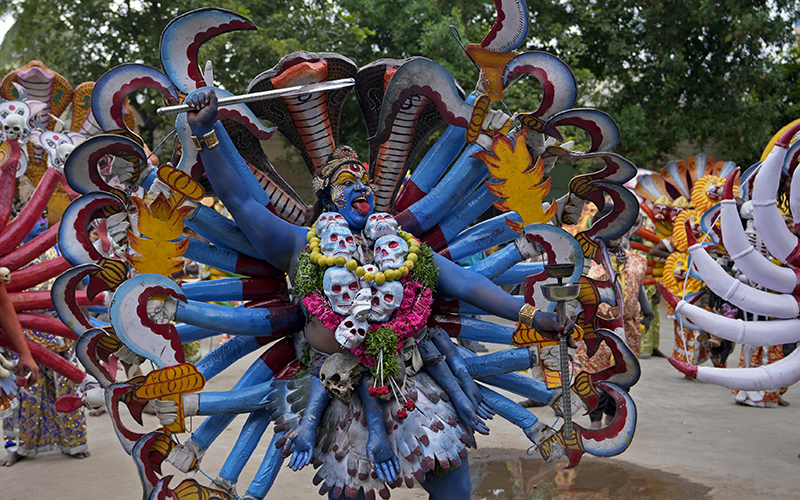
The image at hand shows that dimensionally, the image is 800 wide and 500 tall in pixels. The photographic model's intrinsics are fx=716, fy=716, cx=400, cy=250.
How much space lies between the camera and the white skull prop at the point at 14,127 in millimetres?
4078

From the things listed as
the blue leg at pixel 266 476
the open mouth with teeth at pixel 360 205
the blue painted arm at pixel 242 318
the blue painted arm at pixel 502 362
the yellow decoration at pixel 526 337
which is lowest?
the blue leg at pixel 266 476

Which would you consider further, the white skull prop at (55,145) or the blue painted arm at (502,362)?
the white skull prop at (55,145)

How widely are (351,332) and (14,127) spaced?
2.55m

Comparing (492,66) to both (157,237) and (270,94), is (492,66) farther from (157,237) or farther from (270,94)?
(157,237)

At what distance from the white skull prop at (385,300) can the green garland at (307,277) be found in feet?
0.80

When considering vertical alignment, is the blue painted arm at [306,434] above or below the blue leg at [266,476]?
above

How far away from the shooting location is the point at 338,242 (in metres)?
3.03

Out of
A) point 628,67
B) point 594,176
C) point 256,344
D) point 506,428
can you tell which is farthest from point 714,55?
point 256,344

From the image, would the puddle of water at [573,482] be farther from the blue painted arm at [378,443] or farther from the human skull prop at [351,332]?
the human skull prop at [351,332]

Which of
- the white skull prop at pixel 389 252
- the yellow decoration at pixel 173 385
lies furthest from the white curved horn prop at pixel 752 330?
the yellow decoration at pixel 173 385

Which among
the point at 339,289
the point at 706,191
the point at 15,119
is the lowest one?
the point at 339,289

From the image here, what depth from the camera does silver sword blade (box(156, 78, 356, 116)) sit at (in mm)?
2754

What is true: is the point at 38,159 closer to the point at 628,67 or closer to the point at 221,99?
the point at 221,99

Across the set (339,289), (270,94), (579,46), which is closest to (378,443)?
(339,289)
